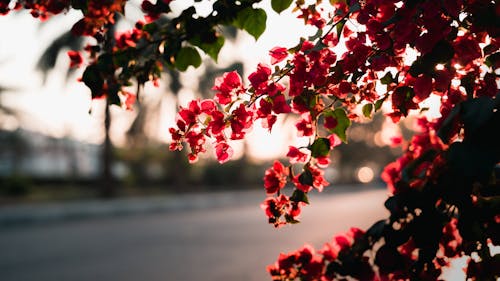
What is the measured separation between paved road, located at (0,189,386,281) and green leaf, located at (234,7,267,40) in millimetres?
4281

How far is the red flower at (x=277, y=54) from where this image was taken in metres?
1.32

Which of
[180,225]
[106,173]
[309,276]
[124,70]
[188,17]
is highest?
[106,173]

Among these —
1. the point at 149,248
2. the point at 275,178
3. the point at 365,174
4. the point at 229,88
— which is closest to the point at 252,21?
the point at 229,88

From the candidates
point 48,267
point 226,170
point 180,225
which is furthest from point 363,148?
point 48,267

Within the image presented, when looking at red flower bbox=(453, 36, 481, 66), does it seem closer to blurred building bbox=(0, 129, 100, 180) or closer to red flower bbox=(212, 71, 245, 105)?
red flower bbox=(212, 71, 245, 105)

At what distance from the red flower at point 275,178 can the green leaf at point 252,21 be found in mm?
381

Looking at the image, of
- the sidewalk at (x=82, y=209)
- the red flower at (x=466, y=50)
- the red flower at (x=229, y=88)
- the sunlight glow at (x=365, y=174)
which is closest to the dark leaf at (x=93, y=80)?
the red flower at (x=229, y=88)

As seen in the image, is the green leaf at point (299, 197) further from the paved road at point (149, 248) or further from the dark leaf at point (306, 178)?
the paved road at point (149, 248)

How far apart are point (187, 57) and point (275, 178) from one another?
0.45 m

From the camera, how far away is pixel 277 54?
1.32 m

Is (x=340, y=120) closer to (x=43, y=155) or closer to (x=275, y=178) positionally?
(x=275, y=178)

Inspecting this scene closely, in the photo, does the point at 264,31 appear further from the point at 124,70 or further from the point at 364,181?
the point at 364,181

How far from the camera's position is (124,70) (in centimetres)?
145

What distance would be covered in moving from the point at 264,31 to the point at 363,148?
45.4 metres
